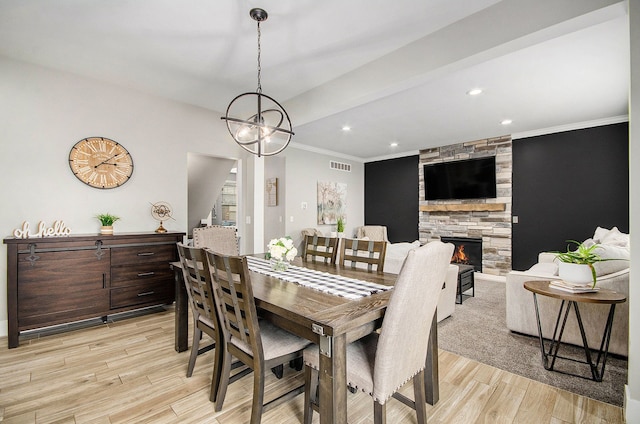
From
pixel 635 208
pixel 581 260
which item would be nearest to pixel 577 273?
pixel 581 260

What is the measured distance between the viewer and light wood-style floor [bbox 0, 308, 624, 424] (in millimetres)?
1774

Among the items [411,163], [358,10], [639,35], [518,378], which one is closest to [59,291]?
[358,10]

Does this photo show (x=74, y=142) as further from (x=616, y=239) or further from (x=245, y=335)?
(x=616, y=239)

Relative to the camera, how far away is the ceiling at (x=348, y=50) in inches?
84.4

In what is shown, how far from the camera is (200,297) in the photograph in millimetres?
2000

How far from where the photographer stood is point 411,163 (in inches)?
276

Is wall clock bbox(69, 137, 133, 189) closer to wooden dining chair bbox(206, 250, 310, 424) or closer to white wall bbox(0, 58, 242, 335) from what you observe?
white wall bbox(0, 58, 242, 335)

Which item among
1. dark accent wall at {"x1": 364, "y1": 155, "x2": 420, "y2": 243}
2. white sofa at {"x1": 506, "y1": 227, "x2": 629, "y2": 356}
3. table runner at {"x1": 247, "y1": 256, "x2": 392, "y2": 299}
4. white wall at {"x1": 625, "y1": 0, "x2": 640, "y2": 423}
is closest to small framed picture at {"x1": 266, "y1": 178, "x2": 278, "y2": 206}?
dark accent wall at {"x1": 364, "y1": 155, "x2": 420, "y2": 243}

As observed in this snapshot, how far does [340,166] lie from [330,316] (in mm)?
6209

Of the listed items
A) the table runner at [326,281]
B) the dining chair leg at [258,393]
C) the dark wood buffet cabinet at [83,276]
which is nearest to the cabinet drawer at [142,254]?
the dark wood buffet cabinet at [83,276]

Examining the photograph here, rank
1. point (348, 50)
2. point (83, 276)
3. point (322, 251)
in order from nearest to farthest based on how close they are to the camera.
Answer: point (348, 50) < point (322, 251) < point (83, 276)

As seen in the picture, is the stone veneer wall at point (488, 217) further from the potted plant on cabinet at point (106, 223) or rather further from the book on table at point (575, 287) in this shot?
the potted plant on cabinet at point (106, 223)

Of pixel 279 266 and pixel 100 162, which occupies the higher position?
pixel 100 162

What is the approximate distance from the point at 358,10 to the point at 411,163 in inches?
203
